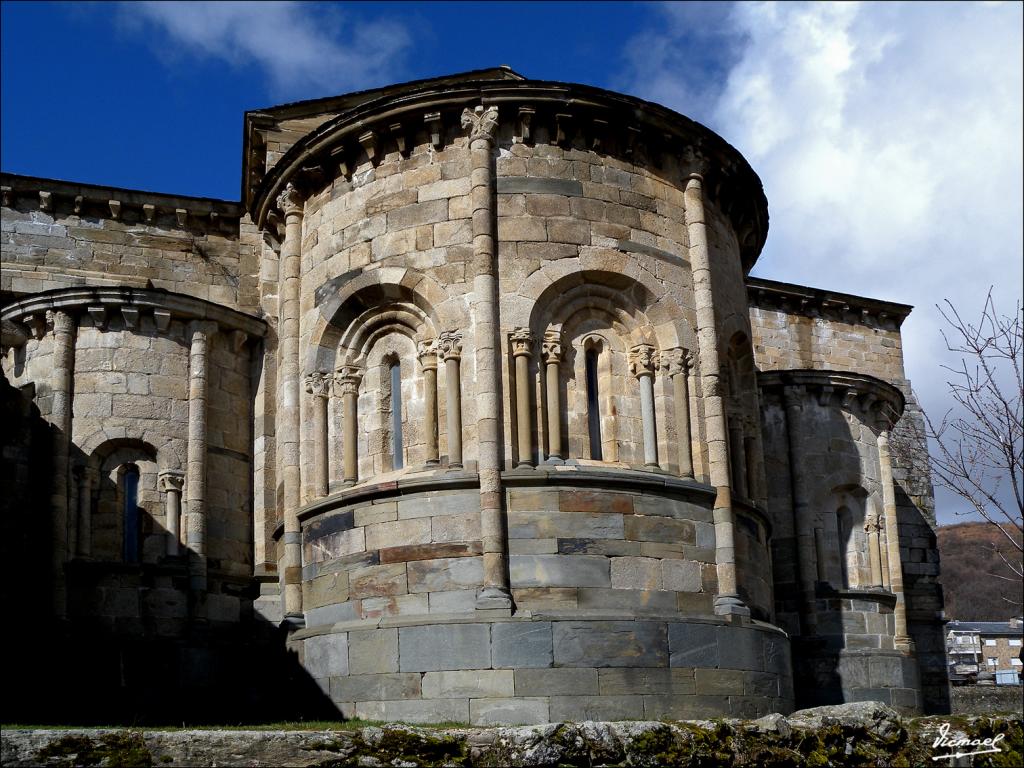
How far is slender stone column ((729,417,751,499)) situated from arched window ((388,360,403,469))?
473 cm

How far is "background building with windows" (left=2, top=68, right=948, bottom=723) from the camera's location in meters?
16.8

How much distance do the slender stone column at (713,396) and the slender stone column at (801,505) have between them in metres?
6.79

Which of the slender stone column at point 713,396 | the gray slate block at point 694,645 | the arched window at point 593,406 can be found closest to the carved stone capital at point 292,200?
the arched window at point 593,406

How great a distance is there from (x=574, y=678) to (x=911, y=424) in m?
18.9

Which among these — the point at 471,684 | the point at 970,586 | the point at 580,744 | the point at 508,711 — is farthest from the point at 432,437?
the point at 970,586

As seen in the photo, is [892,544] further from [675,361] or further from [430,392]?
[430,392]

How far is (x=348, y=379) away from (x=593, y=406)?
349 centimetres

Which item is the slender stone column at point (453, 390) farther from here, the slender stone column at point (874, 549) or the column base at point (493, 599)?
the slender stone column at point (874, 549)

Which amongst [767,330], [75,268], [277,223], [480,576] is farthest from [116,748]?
[767,330]

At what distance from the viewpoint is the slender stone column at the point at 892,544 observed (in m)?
25.1

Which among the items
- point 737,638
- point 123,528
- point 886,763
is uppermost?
point 123,528

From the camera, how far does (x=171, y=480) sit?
2027 centimetres

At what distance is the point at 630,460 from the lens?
1825 centimetres

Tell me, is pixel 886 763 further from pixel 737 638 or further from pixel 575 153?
pixel 575 153
